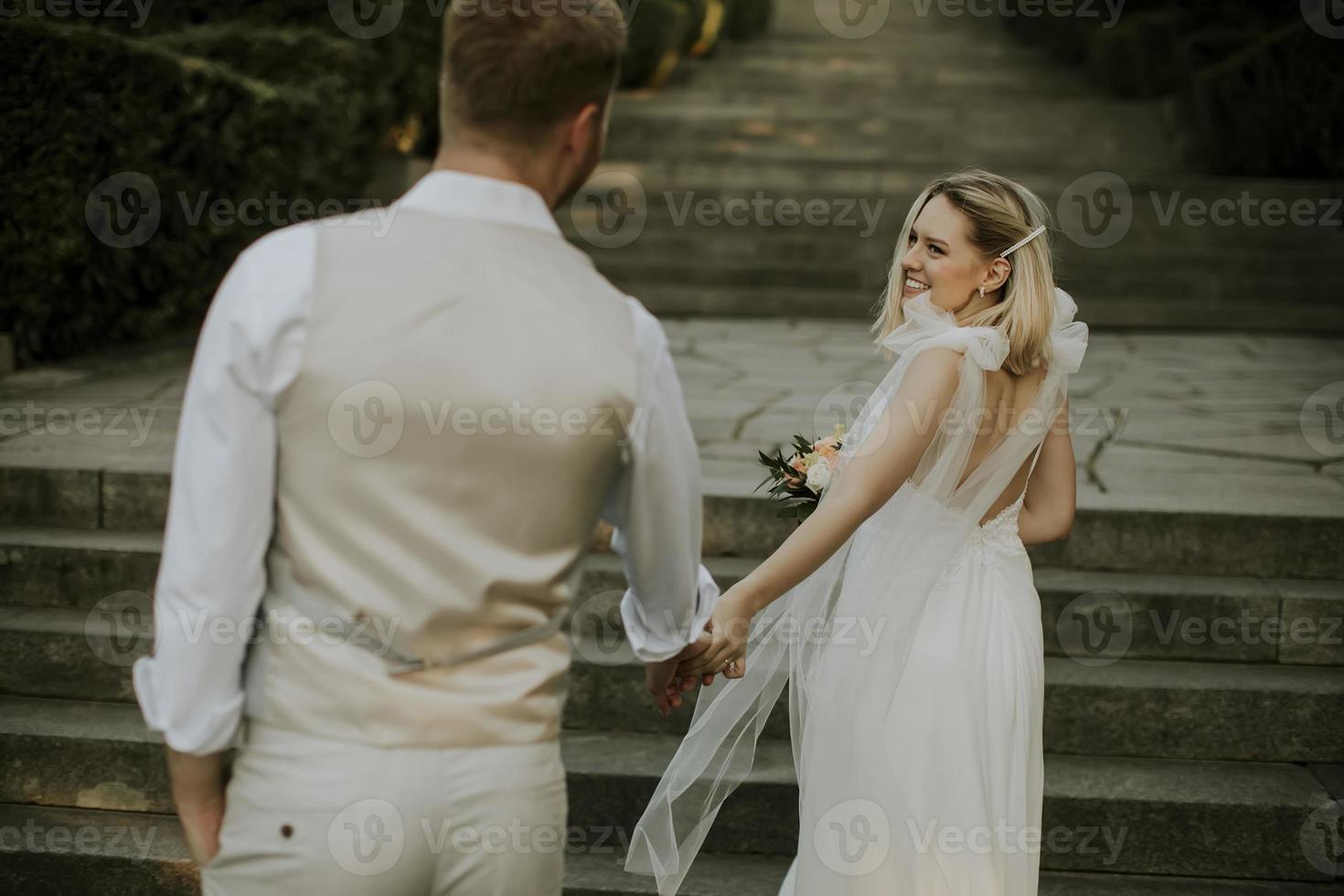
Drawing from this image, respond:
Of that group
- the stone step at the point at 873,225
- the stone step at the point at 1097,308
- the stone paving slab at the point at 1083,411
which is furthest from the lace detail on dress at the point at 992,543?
the stone step at the point at 873,225

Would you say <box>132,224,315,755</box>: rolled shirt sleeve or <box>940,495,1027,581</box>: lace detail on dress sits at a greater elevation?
<box>132,224,315,755</box>: rolled shirt sleeve

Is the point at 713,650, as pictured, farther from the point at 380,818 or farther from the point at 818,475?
the point at 380,818

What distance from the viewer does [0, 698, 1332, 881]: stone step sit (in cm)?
335

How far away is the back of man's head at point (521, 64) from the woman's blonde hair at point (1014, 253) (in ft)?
3.63

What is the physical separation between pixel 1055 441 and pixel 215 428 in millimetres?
1759

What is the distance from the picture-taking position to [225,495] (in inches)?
57.2

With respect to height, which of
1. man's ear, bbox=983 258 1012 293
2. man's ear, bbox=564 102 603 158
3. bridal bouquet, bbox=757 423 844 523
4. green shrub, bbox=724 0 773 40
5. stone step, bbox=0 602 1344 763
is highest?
green shrub, bbox=724 0 773 40

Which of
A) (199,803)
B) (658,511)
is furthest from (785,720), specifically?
(199,803)

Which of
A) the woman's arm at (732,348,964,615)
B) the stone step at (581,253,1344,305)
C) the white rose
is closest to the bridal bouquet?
the white rose

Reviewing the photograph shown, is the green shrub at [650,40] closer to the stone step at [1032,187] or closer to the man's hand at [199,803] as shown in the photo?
the stone step at [1032,187]

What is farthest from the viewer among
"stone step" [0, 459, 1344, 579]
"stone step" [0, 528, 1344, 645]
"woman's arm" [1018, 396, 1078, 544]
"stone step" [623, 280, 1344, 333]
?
"stone step" [623, 280, 1344, 333]

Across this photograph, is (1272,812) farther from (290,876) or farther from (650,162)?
(650,162)

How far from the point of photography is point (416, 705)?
4.87ft

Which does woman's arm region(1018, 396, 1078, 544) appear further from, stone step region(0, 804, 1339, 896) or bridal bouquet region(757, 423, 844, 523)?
stone step region(0, 804, 1339, 896)
